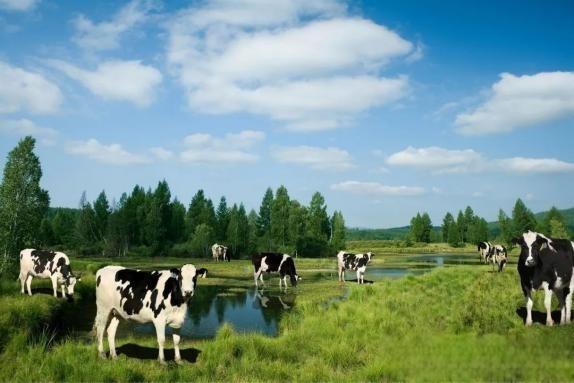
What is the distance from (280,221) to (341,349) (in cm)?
6923

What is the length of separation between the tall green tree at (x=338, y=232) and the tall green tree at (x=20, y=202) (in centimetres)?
6849

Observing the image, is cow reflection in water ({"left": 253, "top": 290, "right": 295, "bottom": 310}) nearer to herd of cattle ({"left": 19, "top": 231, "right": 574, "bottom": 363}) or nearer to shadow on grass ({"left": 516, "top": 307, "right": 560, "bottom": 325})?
herd of cattle ({"left": 19, "top": 231, "right": 574, "bottom": 363})

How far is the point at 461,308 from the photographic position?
16.9m

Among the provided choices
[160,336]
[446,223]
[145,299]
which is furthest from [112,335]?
[446,223]

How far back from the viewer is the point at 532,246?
48.4 ft

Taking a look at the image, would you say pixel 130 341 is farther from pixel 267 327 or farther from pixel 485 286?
pixel 485 286

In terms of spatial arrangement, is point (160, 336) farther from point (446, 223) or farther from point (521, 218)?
point (446, 223)

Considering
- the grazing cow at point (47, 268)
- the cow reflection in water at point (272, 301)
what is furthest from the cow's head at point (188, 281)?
the grazing cow at point (47, 268)

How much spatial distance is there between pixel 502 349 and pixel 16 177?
3173 centimetres

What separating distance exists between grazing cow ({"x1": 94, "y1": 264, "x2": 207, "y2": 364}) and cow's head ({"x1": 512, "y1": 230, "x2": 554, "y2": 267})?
36.9 ft

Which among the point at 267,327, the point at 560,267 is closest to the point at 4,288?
the point at 267,327

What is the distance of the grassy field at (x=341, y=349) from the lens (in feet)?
31.8

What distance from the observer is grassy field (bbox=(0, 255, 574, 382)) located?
969 centimetres

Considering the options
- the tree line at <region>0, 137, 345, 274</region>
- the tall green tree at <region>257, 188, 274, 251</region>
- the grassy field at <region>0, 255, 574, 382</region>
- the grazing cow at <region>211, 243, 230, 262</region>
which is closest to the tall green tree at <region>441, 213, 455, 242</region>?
the tree line at <region>0, 137, 345, 274</region>
